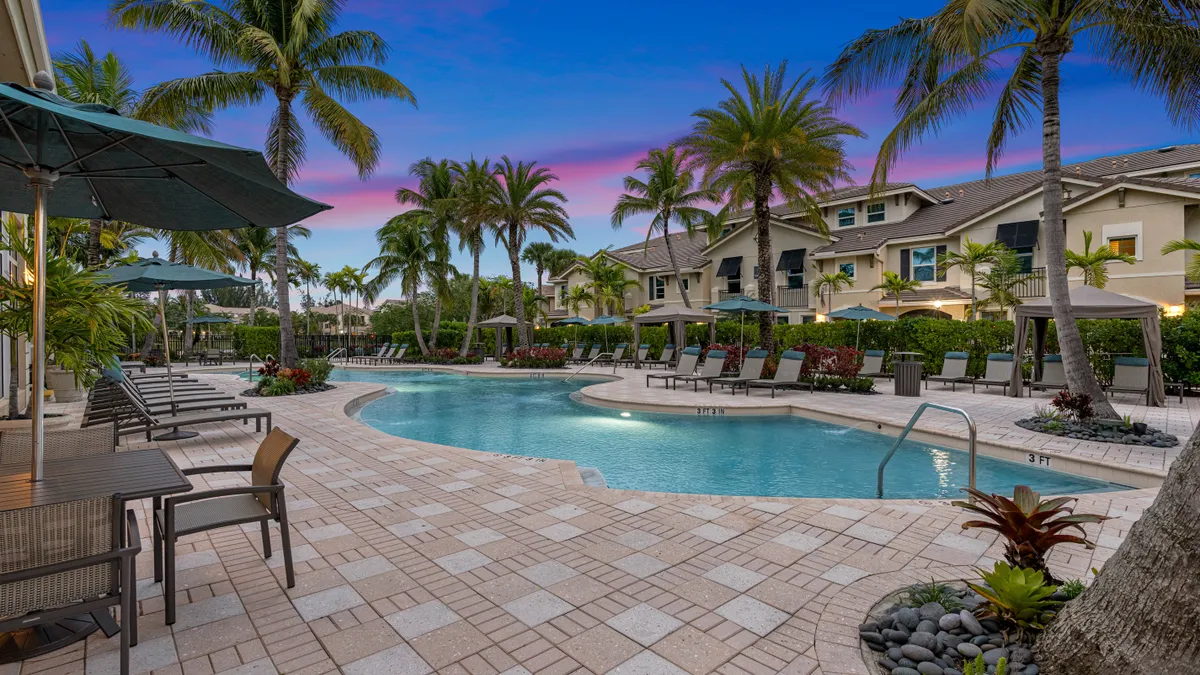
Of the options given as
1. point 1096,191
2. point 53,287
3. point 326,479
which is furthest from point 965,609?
point 1096,191

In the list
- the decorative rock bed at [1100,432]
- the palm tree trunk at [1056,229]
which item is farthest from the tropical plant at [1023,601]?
the palm tree trunk at [1056,229]

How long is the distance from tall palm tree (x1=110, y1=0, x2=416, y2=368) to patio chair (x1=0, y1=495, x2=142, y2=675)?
13.4 metres

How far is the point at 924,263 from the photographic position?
2342 centimetres

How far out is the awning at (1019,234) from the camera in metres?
20.5

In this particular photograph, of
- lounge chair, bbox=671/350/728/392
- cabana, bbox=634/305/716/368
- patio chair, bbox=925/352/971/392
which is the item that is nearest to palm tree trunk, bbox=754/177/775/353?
lounge chair, bbox=671/350/728/392

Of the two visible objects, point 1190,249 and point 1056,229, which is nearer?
point 1056,229

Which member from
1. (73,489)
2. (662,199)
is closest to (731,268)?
(662,199)

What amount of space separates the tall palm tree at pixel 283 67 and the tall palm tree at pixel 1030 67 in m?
11.8

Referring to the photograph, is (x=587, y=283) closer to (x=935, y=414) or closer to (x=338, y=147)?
(x=338, y=147)

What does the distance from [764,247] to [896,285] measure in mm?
9528

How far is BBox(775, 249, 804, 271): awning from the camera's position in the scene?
27391 mm

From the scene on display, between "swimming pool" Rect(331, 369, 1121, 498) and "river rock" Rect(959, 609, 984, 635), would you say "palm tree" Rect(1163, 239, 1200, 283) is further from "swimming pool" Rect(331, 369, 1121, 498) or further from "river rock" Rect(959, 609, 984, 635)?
"river rock" Rect(959, 609, 984, 635)

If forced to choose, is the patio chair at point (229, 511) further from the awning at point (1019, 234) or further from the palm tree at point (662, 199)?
the awning at point (1019, 234)

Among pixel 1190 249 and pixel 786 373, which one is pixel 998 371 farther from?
pixel 1190 249
